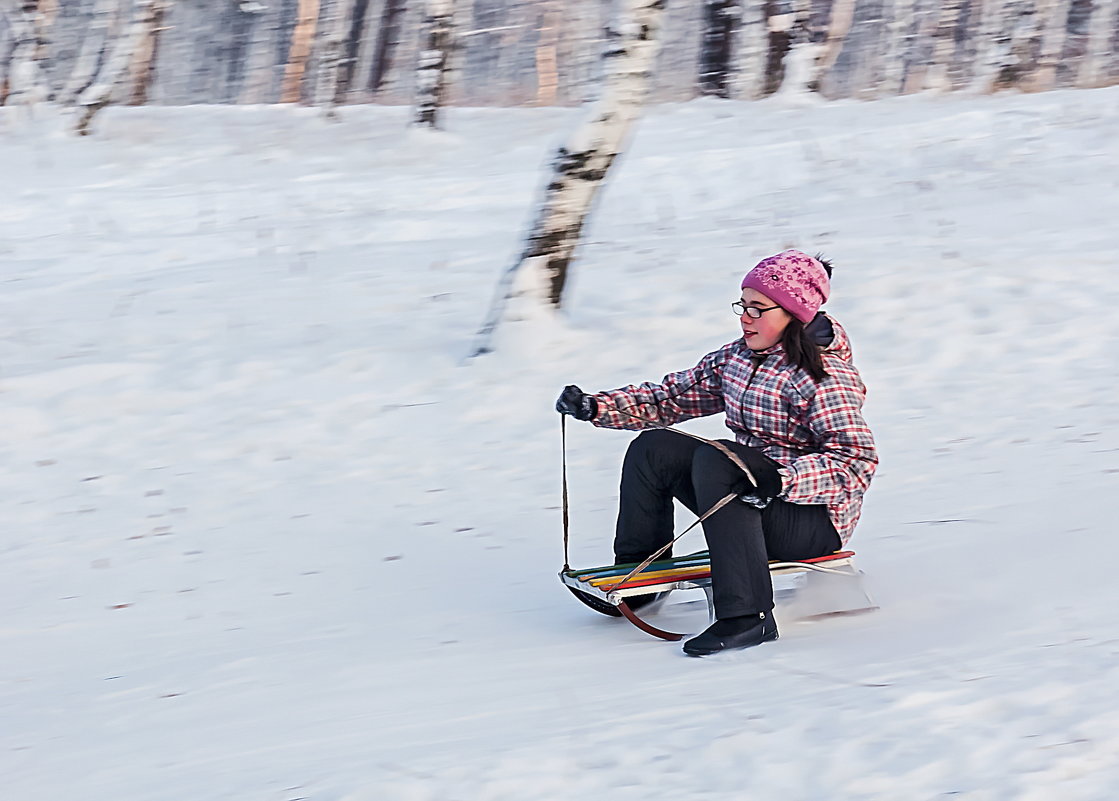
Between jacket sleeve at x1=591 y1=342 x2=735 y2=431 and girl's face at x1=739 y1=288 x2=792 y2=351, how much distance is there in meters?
0.27

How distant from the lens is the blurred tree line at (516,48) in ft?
58.0

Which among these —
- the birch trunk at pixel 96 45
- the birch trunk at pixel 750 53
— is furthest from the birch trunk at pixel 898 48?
the birch trunk at pixel 96 45

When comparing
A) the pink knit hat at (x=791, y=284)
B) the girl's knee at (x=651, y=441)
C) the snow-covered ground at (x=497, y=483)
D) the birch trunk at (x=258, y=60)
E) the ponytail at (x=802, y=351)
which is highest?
the pink knit hat at (x=791, y=284)

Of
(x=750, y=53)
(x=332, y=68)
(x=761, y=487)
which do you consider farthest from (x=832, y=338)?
(x=750, y=53)

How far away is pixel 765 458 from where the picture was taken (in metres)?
4.19

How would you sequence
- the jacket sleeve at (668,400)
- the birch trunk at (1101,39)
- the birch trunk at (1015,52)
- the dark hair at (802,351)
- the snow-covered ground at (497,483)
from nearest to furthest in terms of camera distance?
the snow-covered ground at (497,483) < the dark hair at (802,351) < the jacket sleeve at (668,400) < the birch trunk at (1015,52) < the birch trunk at (1101,39)

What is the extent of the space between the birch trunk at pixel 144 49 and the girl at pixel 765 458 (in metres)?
14.1

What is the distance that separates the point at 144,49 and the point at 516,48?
20235 millimetres

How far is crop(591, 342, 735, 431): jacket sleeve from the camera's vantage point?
179 inches

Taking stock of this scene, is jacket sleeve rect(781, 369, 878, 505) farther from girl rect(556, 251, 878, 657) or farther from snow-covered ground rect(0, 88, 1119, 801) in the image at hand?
snow-covered ground rect(0, 88, 1119, 801)

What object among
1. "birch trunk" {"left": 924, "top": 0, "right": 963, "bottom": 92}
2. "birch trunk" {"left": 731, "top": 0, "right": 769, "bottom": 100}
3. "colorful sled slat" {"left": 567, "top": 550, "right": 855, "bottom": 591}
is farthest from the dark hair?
"birch trunk" {"left": 924, "top": 0, "right": 963, "bottom": 92}

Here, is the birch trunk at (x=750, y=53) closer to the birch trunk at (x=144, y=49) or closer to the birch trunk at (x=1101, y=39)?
the birch trunk at (x=144, y=49)

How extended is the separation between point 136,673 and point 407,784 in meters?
1.61

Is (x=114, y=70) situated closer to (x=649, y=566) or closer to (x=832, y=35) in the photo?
(x=832, y=35)
